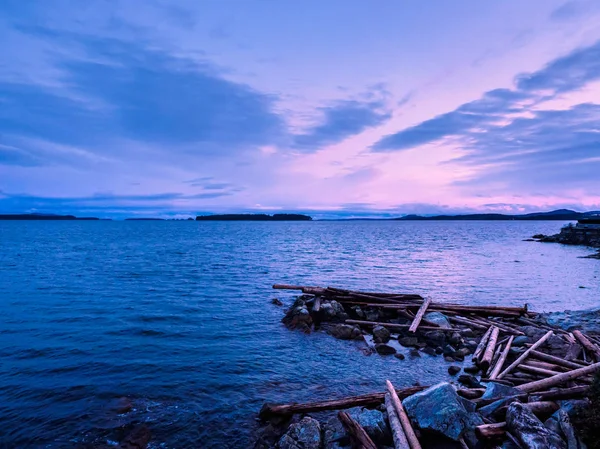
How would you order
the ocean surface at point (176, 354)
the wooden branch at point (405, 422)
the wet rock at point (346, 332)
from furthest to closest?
the wet rock at point (346, 332) → the ocean surface at point (176, 354) → the wooden branch at point (405, 422)

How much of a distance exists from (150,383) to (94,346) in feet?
16.8

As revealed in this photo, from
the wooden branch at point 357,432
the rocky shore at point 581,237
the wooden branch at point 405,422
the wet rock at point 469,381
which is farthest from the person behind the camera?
the rocky shore at point 581,237

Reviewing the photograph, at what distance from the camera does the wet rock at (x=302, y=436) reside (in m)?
8.05

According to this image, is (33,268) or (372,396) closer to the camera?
(372,396)

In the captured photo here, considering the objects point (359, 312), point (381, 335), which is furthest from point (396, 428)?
point (359, 312)

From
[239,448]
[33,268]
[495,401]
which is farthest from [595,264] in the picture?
[33,268]

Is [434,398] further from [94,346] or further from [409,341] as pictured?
[94,346]

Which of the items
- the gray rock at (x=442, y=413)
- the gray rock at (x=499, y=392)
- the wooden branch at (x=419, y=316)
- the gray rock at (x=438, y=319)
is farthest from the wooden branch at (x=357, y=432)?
the gray rock at (x=438, y=319)

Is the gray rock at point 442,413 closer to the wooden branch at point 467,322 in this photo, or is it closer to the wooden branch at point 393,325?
the wooden branch at point 393,325

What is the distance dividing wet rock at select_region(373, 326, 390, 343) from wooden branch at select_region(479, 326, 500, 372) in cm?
399

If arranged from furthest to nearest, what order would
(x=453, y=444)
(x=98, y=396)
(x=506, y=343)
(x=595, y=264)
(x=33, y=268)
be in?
(x=595, y=264) → (x=33, y=268) → (x=506, y=343) → (x=98, y=396) → (x=453, y=444)

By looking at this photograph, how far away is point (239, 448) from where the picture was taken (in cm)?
866

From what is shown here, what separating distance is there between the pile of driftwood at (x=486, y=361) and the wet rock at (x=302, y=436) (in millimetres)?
756

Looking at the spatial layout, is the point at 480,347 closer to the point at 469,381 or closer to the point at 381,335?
the point at 469,381
